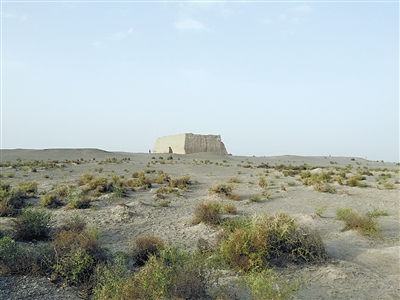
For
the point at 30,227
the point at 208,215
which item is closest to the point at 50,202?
the point at 30,227

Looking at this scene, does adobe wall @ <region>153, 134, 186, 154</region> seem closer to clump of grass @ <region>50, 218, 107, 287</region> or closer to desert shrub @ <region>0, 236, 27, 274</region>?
clump of grass @ <region>50, 218, 107, 287</region>

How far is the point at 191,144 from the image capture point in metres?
62.4

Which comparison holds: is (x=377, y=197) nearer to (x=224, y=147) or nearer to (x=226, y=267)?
(x=226, y=267)

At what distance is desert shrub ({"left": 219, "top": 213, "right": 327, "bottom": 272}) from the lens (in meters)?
7.14

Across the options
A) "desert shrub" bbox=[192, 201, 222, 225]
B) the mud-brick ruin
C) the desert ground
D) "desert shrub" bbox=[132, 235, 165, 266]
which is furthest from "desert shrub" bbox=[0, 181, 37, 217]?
the mud-brick ruin

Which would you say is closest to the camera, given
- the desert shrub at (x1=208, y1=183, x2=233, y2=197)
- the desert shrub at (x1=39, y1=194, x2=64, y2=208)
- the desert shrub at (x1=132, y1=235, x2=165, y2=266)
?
the desert shrub at (x1=132, y1=235, x2=165, y2=266)

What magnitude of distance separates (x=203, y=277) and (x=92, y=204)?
9951mm

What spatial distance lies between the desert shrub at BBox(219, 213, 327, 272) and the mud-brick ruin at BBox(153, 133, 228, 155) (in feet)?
175

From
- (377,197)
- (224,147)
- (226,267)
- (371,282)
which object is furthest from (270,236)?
(224,147)

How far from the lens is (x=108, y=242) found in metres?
9.70

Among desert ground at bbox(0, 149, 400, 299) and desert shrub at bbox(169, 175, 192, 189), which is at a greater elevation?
desert shrub at bbox(169, 175, 192, 189)

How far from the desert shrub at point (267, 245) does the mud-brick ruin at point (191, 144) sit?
5340cm

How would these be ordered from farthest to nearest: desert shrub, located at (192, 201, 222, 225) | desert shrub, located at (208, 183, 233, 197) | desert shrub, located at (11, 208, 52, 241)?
1. desert shrub, located at (208, 183, 233, 197)
2. desert shrub, located at (192, 201, 222, 225)
3. desert shrub, located at (11, 208, 52, 241)

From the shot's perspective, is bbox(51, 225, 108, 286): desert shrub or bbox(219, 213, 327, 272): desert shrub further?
bbox(219, 213, 327, 272): desert shrub
